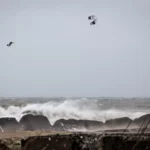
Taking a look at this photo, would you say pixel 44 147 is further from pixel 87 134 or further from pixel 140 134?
pixel 140 134

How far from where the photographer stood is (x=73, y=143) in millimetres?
3367

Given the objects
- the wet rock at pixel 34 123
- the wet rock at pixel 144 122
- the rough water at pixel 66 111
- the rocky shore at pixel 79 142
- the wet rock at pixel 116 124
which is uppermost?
the rough water at pixel 66 111

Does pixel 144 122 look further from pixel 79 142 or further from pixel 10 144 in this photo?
pixel 10 144

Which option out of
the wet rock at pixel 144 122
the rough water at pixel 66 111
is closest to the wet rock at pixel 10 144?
the wet rock at pixel 144 122

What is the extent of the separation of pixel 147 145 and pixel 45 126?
10.1 metres

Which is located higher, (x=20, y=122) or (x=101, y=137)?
(x=20, y=122)

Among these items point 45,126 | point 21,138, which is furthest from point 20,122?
point 21,138

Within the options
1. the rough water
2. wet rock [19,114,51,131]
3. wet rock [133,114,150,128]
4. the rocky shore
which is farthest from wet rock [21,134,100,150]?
the rough water

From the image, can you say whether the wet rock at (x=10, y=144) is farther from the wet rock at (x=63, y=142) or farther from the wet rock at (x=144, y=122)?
the wet rock at (x=144, y=122)

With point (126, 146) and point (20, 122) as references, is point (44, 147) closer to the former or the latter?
point (126, 146)

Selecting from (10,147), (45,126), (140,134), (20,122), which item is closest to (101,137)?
(140,134)

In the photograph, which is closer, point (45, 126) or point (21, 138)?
point (21, 138)

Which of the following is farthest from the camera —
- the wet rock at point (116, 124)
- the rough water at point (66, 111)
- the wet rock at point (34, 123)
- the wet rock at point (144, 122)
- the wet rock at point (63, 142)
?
the rough water at point (66, 111)

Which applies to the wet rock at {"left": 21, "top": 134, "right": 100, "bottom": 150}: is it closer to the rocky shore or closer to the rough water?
the rocky shore
